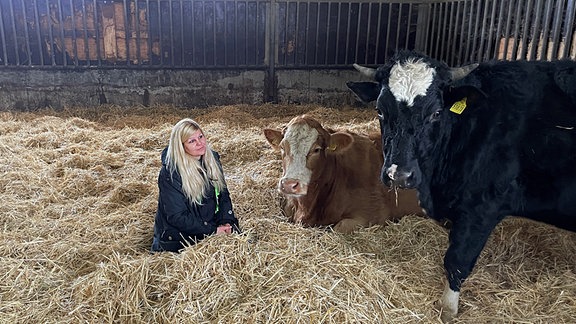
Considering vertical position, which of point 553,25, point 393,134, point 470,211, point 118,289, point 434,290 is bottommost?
point 434,290

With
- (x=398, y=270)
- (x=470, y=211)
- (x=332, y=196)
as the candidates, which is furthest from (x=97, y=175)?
(x=470, y=211)

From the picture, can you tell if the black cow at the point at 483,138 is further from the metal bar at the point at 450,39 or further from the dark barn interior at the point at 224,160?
the metal bar at the point at 450,39

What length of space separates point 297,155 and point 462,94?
1331 millimetres

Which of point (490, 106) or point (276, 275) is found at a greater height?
point (490, 106)

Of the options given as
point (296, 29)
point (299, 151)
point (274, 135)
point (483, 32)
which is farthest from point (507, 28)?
point (299, 151)

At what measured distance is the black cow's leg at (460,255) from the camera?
2.69 metres

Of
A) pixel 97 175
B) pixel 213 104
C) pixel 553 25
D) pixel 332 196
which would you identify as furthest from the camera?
pixel 213 104

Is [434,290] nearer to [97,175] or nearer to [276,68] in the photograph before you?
[97,175]

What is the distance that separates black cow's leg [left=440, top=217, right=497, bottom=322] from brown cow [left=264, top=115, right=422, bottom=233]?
36.2 inches

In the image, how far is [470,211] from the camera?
2.71 m

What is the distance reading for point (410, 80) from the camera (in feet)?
8.46

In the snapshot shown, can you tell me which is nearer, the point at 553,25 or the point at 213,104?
the point at 553,25

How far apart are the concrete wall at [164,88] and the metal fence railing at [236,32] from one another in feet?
0.53

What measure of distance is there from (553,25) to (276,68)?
16.3 ft
